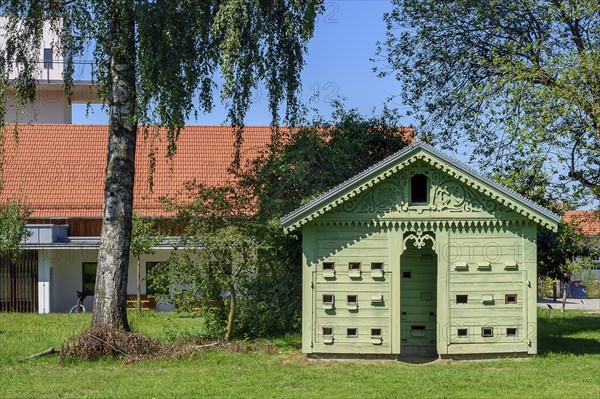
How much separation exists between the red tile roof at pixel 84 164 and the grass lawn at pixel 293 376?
58.9 feet

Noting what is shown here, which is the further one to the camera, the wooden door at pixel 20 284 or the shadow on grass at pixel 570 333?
the wooden door at pixel 20 284

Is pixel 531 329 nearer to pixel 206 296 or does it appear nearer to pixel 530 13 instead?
pixel 206 296

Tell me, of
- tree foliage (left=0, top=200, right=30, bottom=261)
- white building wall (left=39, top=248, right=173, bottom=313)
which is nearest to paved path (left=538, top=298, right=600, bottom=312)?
white building wall (left=39, top=248, right=173, bottom=313)

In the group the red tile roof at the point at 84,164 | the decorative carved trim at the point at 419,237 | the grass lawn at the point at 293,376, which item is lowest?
the grass lawn at the point at 293,376

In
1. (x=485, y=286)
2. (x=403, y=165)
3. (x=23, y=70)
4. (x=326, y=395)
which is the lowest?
(x=326, y=395)

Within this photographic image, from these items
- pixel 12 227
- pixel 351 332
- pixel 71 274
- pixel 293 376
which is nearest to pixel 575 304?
pixel 71 274

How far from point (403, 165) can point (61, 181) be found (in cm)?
2553

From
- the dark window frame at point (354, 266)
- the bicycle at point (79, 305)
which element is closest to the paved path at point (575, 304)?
the bicycle at point (79, 305)

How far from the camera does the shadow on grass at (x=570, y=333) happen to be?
2333 cm

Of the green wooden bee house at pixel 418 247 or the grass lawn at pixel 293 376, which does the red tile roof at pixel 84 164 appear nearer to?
the grass lawn at pixel 293 376

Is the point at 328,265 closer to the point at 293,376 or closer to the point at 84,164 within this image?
the point at 293,376

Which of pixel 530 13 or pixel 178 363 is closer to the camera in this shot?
pixel 178 363

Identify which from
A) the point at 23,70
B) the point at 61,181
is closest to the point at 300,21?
the point at 23,70

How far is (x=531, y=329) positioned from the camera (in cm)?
2102
